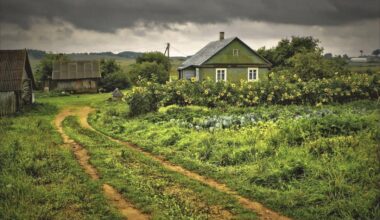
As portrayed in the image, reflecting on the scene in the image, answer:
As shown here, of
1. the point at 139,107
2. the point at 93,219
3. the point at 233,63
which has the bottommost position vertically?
the point at 93,219

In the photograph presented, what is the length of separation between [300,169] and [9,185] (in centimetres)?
757

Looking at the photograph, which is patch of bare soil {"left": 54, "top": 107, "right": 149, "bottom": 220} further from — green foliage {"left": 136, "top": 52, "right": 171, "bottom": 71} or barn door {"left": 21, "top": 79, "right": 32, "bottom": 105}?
green foliage {"left": 136, "top": 52, "right": 171, "bottom": 71}

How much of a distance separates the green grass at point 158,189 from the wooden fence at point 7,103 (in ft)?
51.3

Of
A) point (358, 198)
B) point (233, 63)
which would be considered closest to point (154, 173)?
point (358, 198)

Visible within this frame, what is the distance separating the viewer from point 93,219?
7094mm

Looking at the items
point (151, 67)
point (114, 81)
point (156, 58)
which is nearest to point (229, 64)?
point (151, 67)

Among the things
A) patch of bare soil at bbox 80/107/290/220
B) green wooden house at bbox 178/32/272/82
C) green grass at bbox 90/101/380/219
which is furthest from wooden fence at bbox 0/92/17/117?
green wooden house at bbox 178/32/272/82

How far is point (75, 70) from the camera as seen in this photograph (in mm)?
47781

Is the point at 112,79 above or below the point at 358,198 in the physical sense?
above

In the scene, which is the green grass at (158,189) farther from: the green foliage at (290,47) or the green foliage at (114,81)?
the green foliage at (290,47)

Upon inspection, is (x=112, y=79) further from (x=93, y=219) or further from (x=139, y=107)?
(x=93, y=219)

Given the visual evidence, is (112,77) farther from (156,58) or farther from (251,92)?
(251,92)

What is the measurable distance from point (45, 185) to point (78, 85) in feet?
131

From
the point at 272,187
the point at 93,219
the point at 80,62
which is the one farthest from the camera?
the point at 80,62
